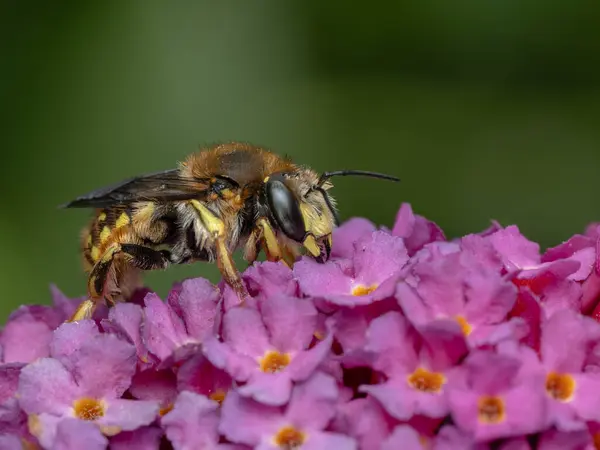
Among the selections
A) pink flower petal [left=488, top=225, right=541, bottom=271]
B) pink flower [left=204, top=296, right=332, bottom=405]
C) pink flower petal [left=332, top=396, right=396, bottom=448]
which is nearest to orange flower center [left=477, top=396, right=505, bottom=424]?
pink flower petal [left=332, top=396, right=396, bottom=448]

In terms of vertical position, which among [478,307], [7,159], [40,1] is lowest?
[7,159]

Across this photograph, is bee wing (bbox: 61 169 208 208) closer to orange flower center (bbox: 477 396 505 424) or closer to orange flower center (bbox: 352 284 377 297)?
orange flower center (bbox: 352 284 377 297)

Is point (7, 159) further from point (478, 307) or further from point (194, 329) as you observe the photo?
point (478, 307)

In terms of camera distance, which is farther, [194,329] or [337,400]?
[194,329]

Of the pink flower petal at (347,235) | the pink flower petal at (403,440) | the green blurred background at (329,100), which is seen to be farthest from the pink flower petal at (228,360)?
the green blurred background at (329,100)

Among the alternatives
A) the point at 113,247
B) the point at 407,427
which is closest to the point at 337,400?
the point at 407,427

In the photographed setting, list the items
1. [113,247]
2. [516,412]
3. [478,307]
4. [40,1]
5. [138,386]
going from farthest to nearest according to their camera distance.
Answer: [40,1]
[113,247]
[138,386]
[478,307]
[516,412]
